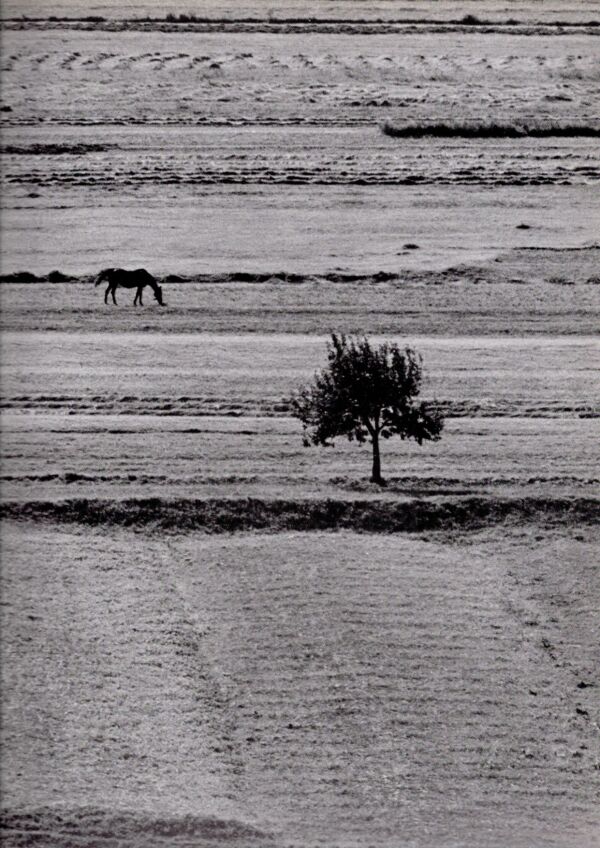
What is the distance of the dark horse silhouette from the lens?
3447 centimetres

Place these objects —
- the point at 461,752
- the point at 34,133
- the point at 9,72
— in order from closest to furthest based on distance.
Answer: the point at 461,752
the point at 34,133
the point at 9,72

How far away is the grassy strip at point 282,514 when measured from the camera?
24.3 metres

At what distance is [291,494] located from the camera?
2500 centimetres

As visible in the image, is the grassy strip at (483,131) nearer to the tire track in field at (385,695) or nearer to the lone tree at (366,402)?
the lone tree at (366,402)

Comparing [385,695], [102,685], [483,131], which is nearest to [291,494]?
[385,695]

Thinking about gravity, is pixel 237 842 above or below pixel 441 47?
below

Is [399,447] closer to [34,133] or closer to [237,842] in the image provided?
[237,842]

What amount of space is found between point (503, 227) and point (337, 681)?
77.9 feet

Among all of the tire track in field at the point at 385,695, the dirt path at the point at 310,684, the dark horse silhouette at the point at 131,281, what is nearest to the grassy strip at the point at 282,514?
the dirt path at the point at 310,684

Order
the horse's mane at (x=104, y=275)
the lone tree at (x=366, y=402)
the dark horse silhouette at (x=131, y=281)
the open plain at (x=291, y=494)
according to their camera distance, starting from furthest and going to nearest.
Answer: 1. the horse's mane at (x=104, y=275)
2. the dark horse silhouette at (x=131, y=281)
3. the lone tree at (x=366, y=402)
4. the open plain at (x=291, y=494)

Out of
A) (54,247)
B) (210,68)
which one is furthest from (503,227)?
(210,68)

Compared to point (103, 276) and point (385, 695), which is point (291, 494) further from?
point (103, 276)

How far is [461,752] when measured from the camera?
19.0 metres

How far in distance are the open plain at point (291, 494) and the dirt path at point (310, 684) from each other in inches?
1.9
